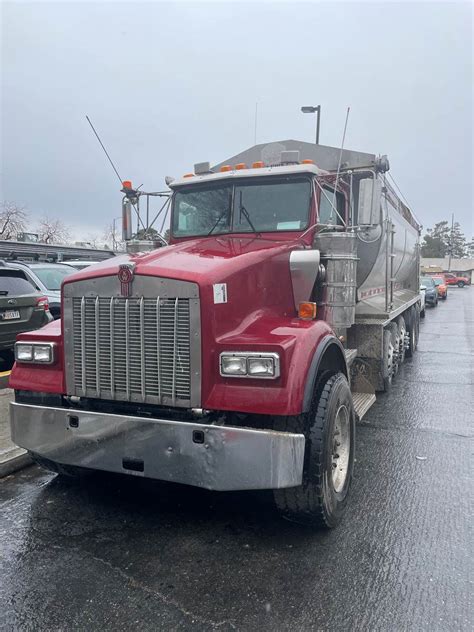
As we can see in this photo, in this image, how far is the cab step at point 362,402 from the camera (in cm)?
534

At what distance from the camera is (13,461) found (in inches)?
177

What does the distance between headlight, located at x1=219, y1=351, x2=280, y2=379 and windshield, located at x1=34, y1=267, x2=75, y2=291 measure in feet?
26.3

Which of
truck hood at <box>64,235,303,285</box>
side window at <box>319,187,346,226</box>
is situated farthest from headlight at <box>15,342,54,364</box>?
side window at <box>319,187,346,226</box>

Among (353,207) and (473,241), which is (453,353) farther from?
(473,241)

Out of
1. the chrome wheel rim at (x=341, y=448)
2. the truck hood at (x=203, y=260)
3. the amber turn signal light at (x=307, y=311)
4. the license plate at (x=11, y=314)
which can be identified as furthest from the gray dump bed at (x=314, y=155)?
the license plate at (x=11, y=314)

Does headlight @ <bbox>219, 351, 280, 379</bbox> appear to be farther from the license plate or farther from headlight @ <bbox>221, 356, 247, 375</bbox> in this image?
the license plate

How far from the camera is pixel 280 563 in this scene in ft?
10.1

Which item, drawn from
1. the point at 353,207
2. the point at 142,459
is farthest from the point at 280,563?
the point at 353,207

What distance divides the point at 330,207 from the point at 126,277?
2.54 m

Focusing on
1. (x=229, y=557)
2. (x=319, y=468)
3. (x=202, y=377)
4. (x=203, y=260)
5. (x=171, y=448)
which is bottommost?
(x=229, y=557)

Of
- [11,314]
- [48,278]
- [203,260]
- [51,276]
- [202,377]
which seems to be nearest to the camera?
[202,377]

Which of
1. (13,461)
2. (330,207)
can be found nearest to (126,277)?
(13,461)

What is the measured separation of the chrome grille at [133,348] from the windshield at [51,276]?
728cm

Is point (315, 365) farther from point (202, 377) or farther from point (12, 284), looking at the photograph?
point (12, 284)
